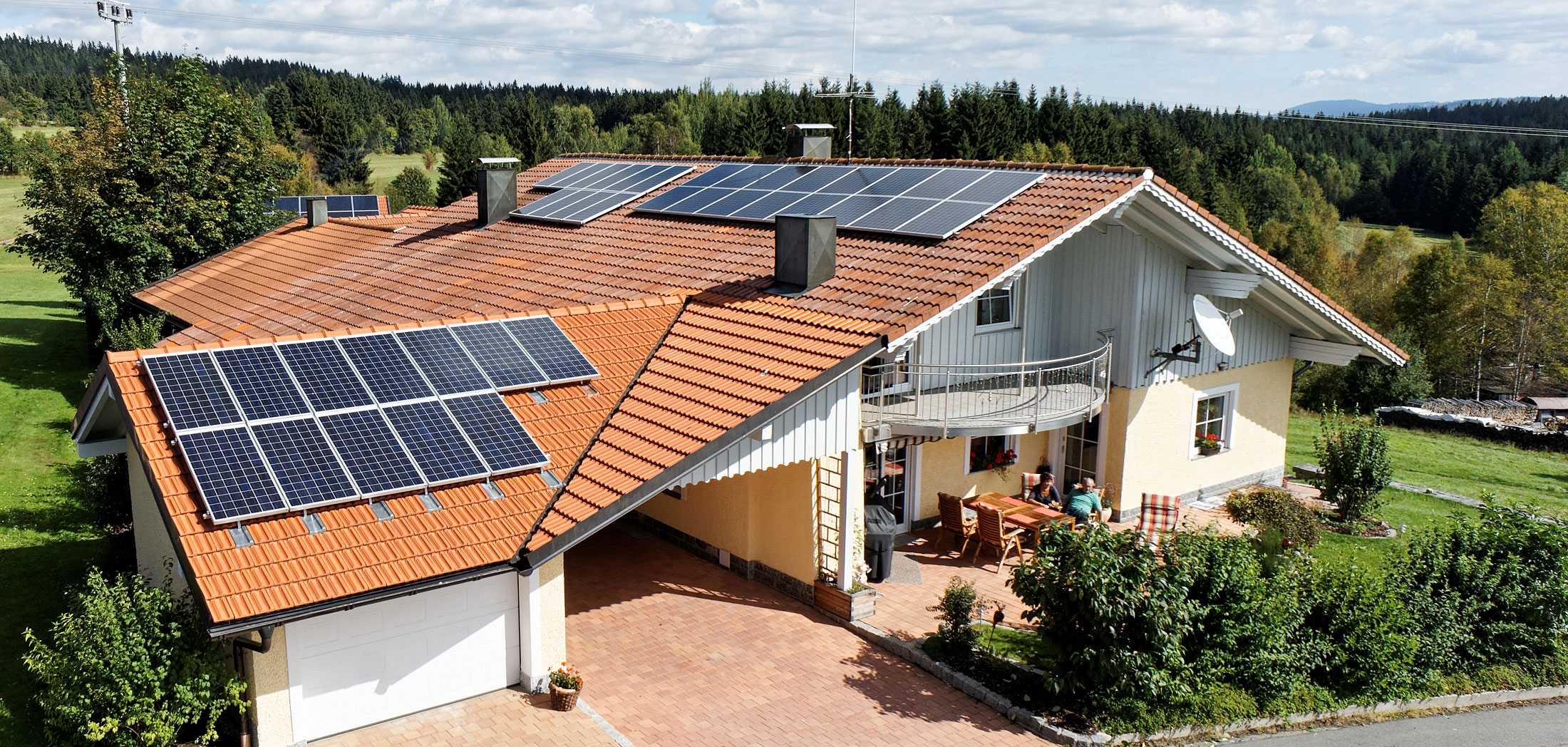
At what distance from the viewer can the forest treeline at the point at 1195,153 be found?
53.8m

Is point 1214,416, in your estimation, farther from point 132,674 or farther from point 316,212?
point 316,212

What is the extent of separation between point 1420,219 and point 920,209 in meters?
117

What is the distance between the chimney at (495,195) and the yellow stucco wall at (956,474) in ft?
38.3

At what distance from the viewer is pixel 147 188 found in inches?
1161

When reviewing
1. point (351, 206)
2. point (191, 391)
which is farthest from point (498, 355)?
point (351, 206)

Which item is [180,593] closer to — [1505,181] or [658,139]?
[658,139]

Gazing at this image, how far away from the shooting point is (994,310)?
1655 centimetres

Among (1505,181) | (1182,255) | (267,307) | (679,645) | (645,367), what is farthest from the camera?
(1505,181)

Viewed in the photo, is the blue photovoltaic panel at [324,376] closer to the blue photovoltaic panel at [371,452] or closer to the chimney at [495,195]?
the blue photovoltaic panel at [371,452]

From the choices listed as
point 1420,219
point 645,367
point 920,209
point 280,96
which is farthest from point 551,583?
point 1420,219

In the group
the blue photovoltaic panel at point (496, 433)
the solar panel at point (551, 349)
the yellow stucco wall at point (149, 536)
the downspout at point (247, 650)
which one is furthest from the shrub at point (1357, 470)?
the yellow stucco wall at point (149, 536)

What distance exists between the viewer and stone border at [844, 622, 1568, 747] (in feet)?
34.8

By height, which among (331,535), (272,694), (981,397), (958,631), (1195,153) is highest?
(1195,153)

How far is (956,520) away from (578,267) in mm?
7604
